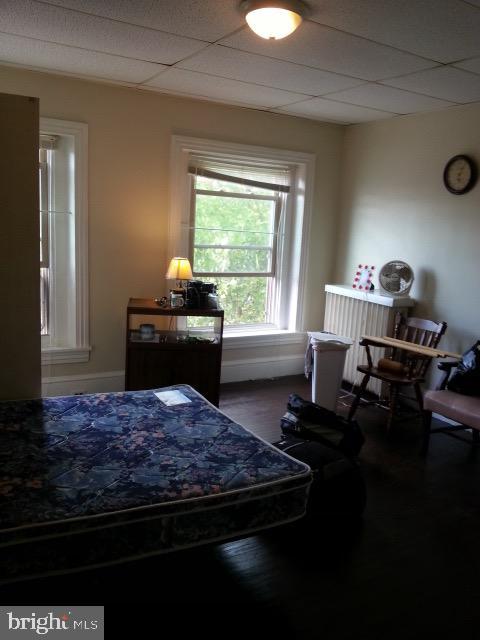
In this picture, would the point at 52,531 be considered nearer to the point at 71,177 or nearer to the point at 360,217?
the point at 71,177

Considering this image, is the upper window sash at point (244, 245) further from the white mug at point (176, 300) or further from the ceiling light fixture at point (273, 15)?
the ceiling light fixture at point (273, 15)

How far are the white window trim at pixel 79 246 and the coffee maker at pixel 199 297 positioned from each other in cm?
85

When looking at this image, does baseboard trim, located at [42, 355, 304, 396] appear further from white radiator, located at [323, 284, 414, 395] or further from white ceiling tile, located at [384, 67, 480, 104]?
white ceiling tile, located at [384, 67, 480, 104]

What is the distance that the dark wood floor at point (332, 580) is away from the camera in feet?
6.66

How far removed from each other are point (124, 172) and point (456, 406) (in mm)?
3029

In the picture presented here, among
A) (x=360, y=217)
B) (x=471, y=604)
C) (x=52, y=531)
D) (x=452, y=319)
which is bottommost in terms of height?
(x=471, y=604)

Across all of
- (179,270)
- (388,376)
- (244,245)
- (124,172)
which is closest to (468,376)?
(388,376)

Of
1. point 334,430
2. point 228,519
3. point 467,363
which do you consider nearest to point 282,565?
point 228,519

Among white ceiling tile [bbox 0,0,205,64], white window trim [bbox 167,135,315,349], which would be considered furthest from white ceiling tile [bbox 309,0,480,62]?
white window trim [bbox 167,135,315,349]

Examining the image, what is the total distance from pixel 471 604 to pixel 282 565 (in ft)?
2.65

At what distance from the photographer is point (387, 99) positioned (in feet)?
13.1

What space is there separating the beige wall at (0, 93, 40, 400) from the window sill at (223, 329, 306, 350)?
244 centimetres

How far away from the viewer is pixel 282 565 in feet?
7.92

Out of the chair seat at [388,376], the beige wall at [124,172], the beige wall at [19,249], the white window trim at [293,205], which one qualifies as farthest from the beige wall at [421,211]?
the beige wall at [19,249]
